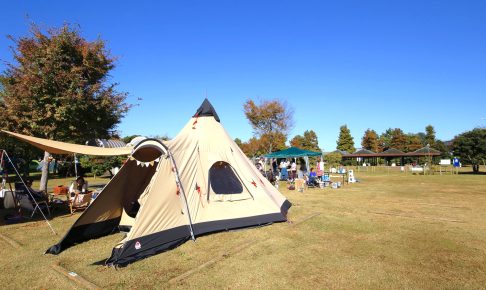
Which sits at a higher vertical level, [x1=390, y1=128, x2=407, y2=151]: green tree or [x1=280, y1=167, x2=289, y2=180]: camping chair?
[x1=390, y1=128, x2=407, y2=151]: green tree

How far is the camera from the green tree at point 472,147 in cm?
2620

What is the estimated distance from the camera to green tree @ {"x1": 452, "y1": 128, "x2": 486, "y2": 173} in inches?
1031

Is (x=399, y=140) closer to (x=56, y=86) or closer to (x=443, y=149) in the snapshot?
(x=443, y=149)

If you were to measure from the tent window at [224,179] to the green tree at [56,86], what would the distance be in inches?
329

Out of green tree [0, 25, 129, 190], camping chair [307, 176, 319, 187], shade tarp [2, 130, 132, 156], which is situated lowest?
camping chair [307, 176, 319, 187]

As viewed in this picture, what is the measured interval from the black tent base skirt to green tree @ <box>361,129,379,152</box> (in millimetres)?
65759

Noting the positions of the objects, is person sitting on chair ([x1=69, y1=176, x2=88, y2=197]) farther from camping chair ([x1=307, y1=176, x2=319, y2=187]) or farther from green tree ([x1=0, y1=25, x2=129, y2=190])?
camping chair ([x1=307, y1=176, x2=319, y2=187])

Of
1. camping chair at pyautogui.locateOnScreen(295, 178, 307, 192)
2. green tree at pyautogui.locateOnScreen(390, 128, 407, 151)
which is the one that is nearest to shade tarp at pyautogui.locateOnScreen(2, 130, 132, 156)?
camping chair at pyautogui.locateOnScreen(295, 178, 307, 192)

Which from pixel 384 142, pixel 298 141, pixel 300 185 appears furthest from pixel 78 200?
pixel 384 142

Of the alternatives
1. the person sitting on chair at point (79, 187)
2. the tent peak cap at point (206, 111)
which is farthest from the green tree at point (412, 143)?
the person sitting on chair at point (79, 187)

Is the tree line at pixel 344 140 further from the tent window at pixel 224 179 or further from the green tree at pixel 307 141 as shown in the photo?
the tent window at pixel 224 179

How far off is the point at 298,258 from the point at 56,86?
12349mm

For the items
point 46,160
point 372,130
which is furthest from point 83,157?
point 372,130

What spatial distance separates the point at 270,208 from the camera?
801cm
